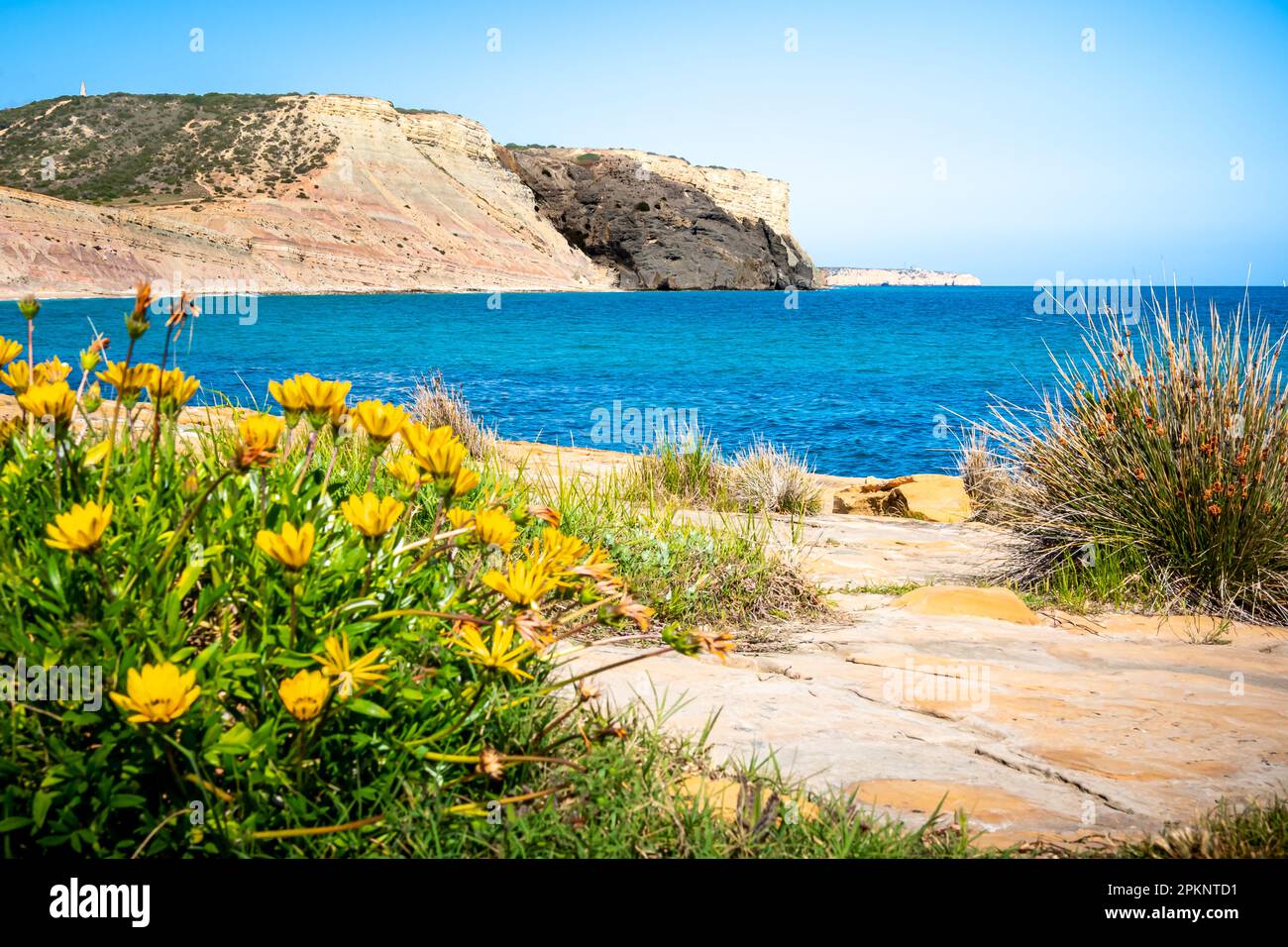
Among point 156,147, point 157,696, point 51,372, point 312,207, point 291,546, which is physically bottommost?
point 157,696

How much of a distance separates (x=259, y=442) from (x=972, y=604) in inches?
162

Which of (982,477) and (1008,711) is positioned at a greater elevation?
(982,477)

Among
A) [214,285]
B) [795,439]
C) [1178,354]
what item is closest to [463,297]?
[214,285]

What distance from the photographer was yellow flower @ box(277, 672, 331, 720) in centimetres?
153

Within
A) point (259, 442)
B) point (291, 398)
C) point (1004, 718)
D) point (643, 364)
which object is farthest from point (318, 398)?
point (643, 364)

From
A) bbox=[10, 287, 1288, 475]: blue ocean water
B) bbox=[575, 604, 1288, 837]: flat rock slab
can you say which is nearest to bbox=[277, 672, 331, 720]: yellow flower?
bbox=[575, 604, 1288, 837]: flat rock slab

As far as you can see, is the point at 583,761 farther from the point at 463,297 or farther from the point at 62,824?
the point at 463,297

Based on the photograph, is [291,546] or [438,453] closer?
[291,546]

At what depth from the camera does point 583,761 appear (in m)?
2.26

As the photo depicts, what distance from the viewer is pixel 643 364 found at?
33.8 meters

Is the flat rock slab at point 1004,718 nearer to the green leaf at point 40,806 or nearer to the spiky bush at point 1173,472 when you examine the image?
the spiky bush at point 1173,472

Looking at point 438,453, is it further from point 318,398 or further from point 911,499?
point 911,499
